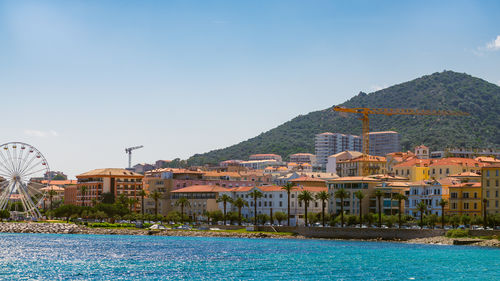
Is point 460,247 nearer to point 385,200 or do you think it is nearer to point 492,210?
point 492,210

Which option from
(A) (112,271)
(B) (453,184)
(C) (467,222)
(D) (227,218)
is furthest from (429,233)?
(A) (112,271)

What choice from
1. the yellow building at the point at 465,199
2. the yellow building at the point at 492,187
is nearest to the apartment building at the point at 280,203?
the yellow building at the point at 465,199

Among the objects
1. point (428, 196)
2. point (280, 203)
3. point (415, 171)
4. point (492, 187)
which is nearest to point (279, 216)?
point (280, 203)

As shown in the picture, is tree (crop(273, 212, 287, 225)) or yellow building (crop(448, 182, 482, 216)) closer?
yellow building (crop(448, 182, 482, 216))

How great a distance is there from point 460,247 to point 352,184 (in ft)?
172

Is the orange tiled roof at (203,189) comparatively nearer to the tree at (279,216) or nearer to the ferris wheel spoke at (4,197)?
the tree at (279,216)

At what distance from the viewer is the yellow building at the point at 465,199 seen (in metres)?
148

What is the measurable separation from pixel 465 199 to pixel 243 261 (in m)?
73.9

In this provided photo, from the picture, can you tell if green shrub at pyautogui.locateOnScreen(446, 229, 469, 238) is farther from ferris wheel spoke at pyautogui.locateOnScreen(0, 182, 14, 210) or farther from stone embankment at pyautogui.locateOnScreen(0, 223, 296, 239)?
ferris wheel spoke at pyautogui.locateOnScreen(0, 182, 14, 210)

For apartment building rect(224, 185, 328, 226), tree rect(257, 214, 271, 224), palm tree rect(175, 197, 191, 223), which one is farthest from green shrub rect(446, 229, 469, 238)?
palm tree rect(175, 197, 191, 223)

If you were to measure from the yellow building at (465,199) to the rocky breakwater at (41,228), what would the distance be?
267 feet

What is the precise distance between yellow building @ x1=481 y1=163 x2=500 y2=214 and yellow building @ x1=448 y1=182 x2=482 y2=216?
31.3ft

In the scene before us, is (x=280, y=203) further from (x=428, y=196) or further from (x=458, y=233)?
(x=458, y=233)

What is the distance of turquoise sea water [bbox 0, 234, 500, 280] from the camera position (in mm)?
76562
